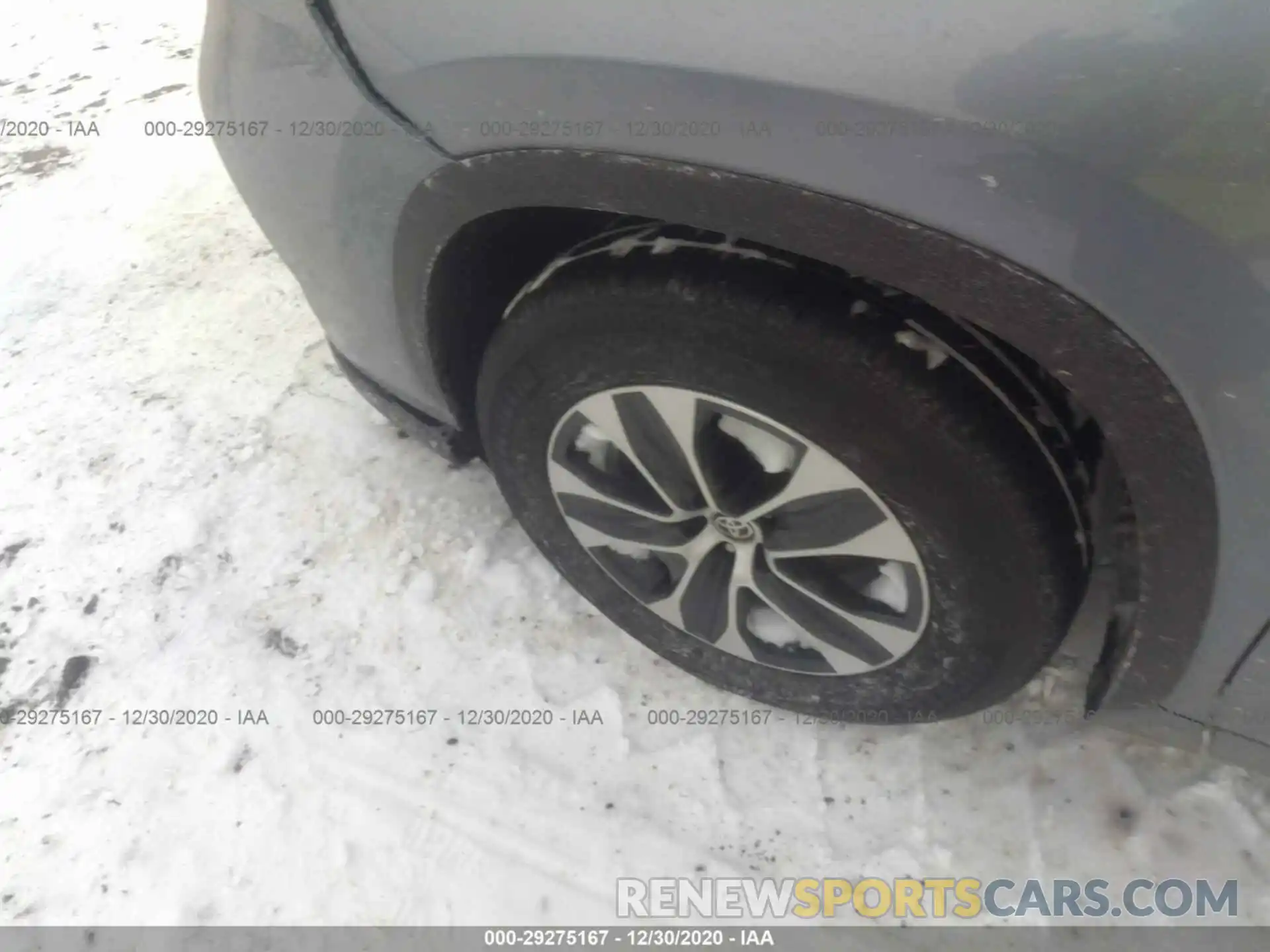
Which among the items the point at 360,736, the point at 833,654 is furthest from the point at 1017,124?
the point at 360,736

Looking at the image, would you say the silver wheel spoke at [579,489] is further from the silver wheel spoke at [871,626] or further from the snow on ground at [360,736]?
the snow on ground at [360,736]

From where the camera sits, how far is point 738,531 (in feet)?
4.36

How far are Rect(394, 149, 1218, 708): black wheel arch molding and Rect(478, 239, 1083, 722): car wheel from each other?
0.30ft

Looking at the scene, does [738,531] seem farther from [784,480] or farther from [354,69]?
[354,69]

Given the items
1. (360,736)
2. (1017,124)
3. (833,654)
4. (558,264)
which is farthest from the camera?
(360,736)

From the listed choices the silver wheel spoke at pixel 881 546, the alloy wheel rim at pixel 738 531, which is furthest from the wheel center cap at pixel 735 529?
the silver wheel spoke at pixel 881 546

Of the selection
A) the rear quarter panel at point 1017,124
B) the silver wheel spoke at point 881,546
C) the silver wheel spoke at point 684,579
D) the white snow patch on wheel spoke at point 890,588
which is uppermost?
the rear quarter panel at point 1017,124

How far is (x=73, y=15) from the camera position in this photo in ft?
11.9

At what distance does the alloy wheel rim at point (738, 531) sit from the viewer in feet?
3.90

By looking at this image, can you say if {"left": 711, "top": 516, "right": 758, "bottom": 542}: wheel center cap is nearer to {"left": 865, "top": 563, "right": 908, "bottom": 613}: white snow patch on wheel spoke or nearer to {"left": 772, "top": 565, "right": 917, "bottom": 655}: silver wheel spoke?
{"left": 772, "top": 565, "right": 917, "bottom": 655}: silver wheel spoke

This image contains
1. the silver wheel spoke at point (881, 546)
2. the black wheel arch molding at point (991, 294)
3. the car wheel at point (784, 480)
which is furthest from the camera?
the silver wheel spoke at point (881, 546)

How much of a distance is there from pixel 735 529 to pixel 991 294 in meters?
0.56

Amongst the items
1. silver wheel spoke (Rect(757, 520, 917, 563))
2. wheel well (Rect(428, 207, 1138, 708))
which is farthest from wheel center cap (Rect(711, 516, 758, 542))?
wheel well (Rect(428, 207, 1138, 708))

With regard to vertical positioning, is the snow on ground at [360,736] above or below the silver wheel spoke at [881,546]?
below
